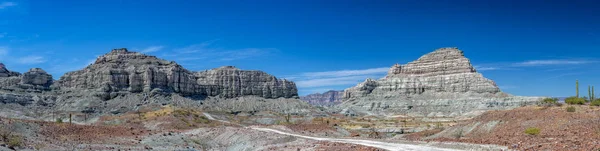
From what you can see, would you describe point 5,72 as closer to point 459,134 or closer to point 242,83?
point 242,83

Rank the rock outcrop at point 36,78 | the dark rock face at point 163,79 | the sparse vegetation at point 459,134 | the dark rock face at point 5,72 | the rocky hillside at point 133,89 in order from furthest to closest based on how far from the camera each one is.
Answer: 1. the dark rock face at point 5,72
2. the dark rock face at point 163,79
3. the rock outcrop at point 36,78
4. the rocky hillside at point 133,89
5. the sparse vegetation at point 459,134

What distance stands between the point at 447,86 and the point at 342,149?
528ft

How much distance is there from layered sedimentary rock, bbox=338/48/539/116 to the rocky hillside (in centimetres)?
3252

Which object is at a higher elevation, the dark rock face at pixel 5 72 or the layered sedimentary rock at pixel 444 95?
the dark rock face at pixel 5 72

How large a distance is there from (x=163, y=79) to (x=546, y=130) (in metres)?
135

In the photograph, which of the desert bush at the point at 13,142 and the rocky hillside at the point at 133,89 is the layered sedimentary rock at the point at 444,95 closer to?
the rocky hillside at the point at 133,89

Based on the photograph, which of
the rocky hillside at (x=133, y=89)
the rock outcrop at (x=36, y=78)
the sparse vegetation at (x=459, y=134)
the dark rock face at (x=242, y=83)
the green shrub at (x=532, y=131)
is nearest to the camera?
the green shrub at (x=532, y=131)

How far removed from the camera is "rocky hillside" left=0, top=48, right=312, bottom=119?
130875mm

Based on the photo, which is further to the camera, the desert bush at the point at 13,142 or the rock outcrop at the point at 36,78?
the rock outcrop at the point at 36,78

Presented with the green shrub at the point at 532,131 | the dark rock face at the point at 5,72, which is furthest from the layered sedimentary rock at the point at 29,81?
the green shrub at the point at 532,131

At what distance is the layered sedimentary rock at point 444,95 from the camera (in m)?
159

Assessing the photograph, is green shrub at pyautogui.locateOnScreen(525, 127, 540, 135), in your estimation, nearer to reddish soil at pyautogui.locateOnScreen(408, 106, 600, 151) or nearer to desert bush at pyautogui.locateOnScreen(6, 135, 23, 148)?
reddish soil at pyautogui.locateOnScreen(408, 106, 600, 151)

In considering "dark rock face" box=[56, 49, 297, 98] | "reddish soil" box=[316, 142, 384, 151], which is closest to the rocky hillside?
"dark rock face" box=[56, 49, 297, 98]

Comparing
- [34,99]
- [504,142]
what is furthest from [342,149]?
[34,99]
